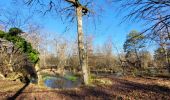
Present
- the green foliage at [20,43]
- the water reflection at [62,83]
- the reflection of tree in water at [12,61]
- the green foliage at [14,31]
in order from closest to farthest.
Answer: the water reflection at [62,83] < the reflection of tree in water at [12,61] < the green foliage at [20,43] < the green foliage at [14,31]

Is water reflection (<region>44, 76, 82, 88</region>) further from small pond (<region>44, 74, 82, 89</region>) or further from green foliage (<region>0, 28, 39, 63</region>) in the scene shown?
green foliage (<region>0, 28, 39, 63</region>)

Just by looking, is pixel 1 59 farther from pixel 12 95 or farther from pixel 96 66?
pixel 96 66

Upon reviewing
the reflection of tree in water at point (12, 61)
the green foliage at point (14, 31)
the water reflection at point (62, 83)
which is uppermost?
the green foliage at point (14, 31)

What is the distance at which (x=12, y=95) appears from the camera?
12133 millimetres

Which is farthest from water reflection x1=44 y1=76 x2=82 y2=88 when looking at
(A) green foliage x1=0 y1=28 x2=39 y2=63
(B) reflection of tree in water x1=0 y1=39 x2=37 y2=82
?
(A) green foliage x1=0 y1=28 x2=39 y2=63

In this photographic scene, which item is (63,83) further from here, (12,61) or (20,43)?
(20,43)

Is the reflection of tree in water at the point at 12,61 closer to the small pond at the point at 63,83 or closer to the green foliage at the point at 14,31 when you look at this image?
the green foliage at the point at 14,31

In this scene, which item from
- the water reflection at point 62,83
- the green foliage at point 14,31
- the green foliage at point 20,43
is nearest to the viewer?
the water reflection at point 62,83

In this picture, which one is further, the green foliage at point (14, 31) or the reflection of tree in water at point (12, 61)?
the green foliage at point (14, 31)

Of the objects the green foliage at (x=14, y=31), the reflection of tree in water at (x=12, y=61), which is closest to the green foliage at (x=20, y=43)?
the green foliage at (x=14, y=31)

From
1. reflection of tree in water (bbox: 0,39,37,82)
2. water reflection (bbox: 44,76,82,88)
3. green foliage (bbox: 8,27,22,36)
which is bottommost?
water reflection (bbox: 44,76,82,88)

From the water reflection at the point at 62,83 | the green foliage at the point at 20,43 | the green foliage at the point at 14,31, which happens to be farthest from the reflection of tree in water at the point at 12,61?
the water reflection at the point at 62,83

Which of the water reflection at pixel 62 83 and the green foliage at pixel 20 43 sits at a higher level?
the green foliage at pixel 20 43

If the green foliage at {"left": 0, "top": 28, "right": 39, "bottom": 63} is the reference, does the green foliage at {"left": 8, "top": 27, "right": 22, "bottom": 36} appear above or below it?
above
